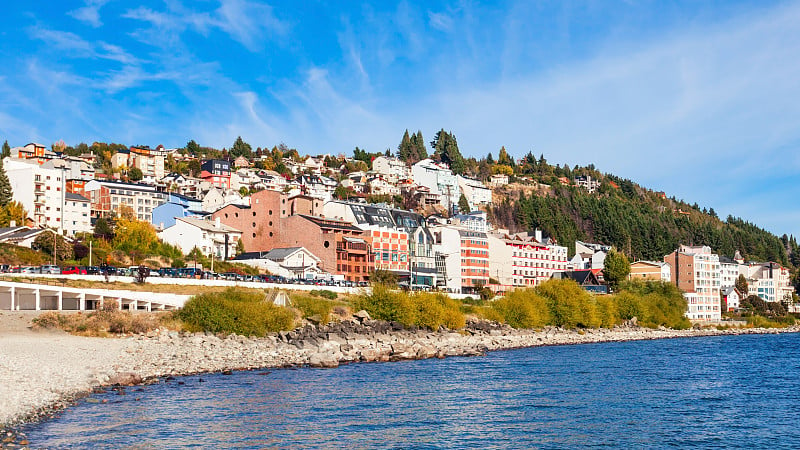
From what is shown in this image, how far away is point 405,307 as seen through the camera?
68875mm

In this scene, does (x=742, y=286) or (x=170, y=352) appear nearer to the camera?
(x=170, y=352)

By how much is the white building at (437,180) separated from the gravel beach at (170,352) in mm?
105873

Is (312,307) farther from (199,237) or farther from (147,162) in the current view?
(147,162)

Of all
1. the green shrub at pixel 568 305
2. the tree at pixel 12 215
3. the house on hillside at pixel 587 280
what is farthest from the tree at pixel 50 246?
the house on hillside at pixel 587 280

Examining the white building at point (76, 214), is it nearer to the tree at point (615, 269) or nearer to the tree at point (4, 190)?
the tree at point (4, 190)

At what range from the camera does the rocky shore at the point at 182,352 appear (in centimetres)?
3141

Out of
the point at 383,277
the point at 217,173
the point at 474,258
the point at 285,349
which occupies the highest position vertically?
the point at 217,173

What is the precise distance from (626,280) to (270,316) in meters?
76.1

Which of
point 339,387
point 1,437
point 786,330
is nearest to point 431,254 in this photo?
point 786,330

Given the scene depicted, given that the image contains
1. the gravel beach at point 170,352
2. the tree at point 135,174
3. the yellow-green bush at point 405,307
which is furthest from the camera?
the tree at point 135,174

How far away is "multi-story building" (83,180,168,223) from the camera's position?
12350 cm

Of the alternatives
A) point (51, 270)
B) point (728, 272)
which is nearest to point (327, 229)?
point (51, 270)

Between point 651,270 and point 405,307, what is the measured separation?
7965 centimetres

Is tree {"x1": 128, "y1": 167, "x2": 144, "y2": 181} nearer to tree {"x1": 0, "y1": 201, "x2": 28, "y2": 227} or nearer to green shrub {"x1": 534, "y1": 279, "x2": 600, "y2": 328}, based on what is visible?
tree {"x1": 0, "y1": 201, "x2": 28, "y2": 227}
